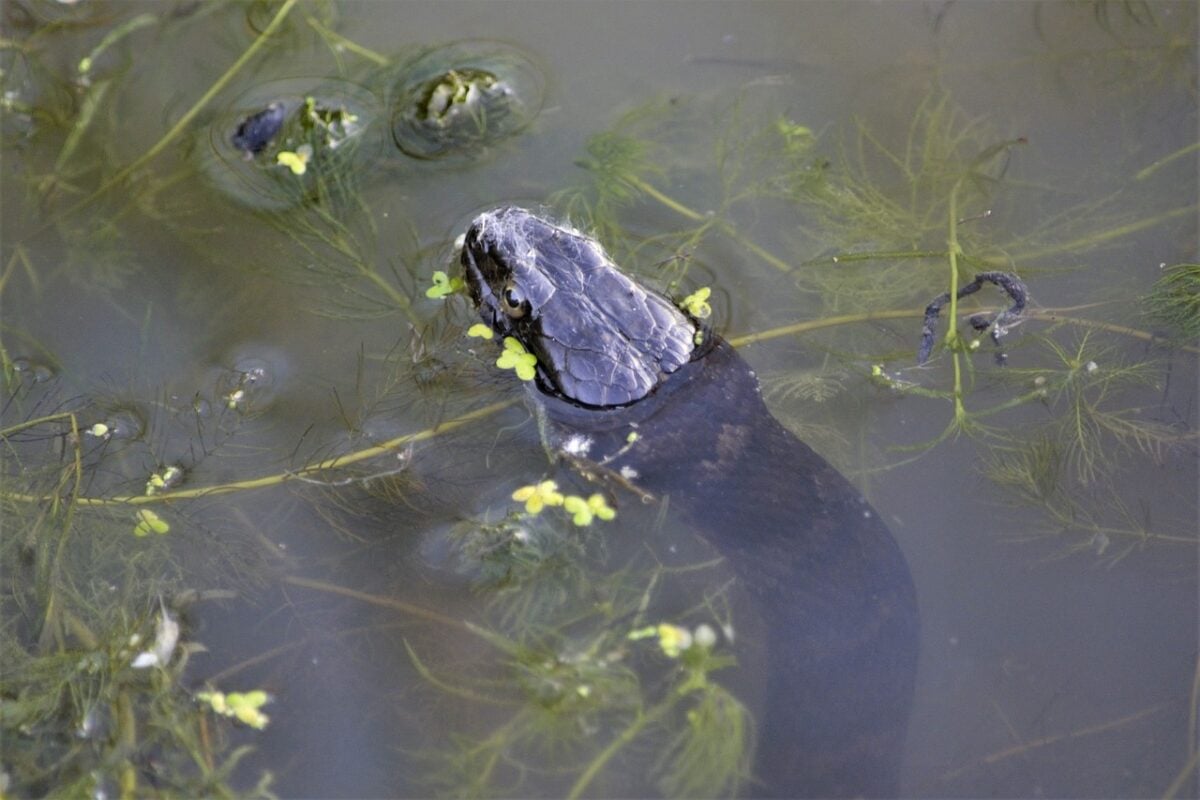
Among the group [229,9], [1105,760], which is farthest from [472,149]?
[1105,760]

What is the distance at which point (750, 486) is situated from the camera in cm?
375

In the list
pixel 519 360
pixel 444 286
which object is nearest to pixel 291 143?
pixel 444 286

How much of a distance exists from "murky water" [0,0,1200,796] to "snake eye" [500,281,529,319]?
1.22 ft

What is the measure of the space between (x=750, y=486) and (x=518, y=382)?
3.35 feet

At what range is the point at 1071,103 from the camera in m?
4.80

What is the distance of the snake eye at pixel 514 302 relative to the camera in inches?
145

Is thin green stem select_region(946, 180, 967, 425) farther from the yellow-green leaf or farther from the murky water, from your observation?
the yellow-green leaf

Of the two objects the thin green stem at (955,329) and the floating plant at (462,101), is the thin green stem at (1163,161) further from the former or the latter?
the floating plant at (462,101)

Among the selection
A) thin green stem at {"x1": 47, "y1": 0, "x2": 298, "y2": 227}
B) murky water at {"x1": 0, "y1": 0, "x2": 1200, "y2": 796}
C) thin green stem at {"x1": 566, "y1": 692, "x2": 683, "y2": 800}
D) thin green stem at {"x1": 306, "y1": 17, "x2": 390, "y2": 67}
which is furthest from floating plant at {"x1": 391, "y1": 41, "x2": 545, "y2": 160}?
thin green stem at {"x1": 566, "y1": 692, "x2": 683, "y2": 800}

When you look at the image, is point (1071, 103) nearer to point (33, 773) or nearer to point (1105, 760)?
point (1105, 760)

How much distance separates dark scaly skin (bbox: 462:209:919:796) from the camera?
347 centimetres

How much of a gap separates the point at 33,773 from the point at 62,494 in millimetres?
1063

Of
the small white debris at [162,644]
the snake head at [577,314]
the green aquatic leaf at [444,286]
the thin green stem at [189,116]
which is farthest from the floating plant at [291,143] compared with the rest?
the small white debris at [162,644]

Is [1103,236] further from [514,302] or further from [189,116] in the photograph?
[189,116]
